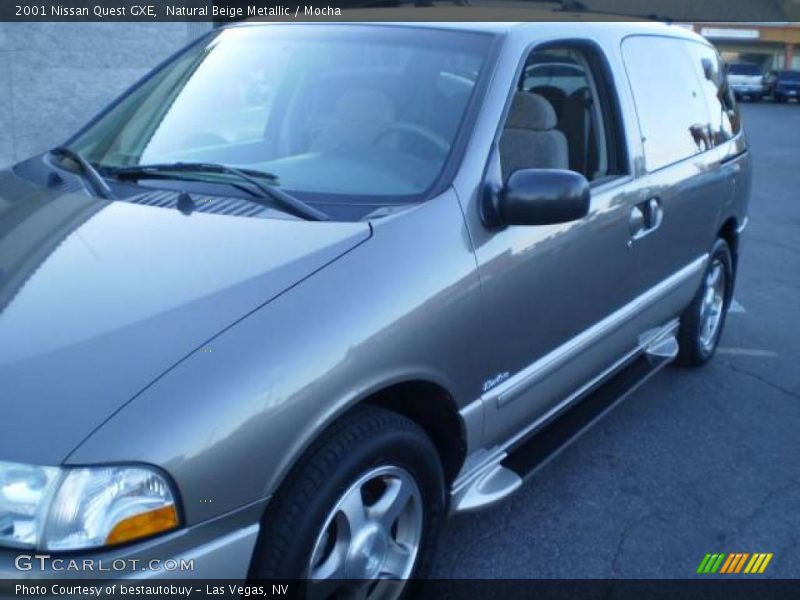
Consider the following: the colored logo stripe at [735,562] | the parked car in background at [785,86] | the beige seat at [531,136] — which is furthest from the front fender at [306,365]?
the parked car in background at [785,86]

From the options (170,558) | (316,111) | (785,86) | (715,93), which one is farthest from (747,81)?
(170,558)

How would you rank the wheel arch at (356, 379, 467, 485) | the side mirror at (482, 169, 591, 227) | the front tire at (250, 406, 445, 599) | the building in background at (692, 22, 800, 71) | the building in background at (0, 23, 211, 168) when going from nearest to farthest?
the front tire at (250, 406, 445, 599) → the wheel arch at (356, 379, 467, 485) → the side mirror at (482, 169, 591, 227) → the building in background at (0, 23, 211, 168) → the building in background at (692, 22, 800, 71)

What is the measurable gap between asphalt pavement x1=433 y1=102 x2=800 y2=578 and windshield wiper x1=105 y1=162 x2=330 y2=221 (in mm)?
1354

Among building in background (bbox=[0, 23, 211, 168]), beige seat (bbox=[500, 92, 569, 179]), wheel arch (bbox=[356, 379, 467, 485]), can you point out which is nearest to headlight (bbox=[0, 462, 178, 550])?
wheel arch (bbox=[356, 379, 467, 485])

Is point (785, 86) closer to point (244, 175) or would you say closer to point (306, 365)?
point (244, 175)

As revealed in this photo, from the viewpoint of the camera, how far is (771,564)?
3.24 metres

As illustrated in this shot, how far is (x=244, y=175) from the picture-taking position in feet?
9.45

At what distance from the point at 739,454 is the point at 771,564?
936 millimetres

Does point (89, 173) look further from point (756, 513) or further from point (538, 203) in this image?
point (756, 513)

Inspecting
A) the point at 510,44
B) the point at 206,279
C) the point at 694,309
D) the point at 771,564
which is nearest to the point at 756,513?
the point at 771,564

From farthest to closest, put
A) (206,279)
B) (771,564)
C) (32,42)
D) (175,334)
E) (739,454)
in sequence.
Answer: (32,42) → (739,454) → (771,564) → (206,279) → (175,334)

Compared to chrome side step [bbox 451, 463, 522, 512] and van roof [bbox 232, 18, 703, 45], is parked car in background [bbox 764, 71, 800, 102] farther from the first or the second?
chrome side step [bbox 451, 463, 522, 512]

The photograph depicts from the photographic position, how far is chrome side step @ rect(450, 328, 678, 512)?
2.93 m

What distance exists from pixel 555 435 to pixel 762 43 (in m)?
54.1
